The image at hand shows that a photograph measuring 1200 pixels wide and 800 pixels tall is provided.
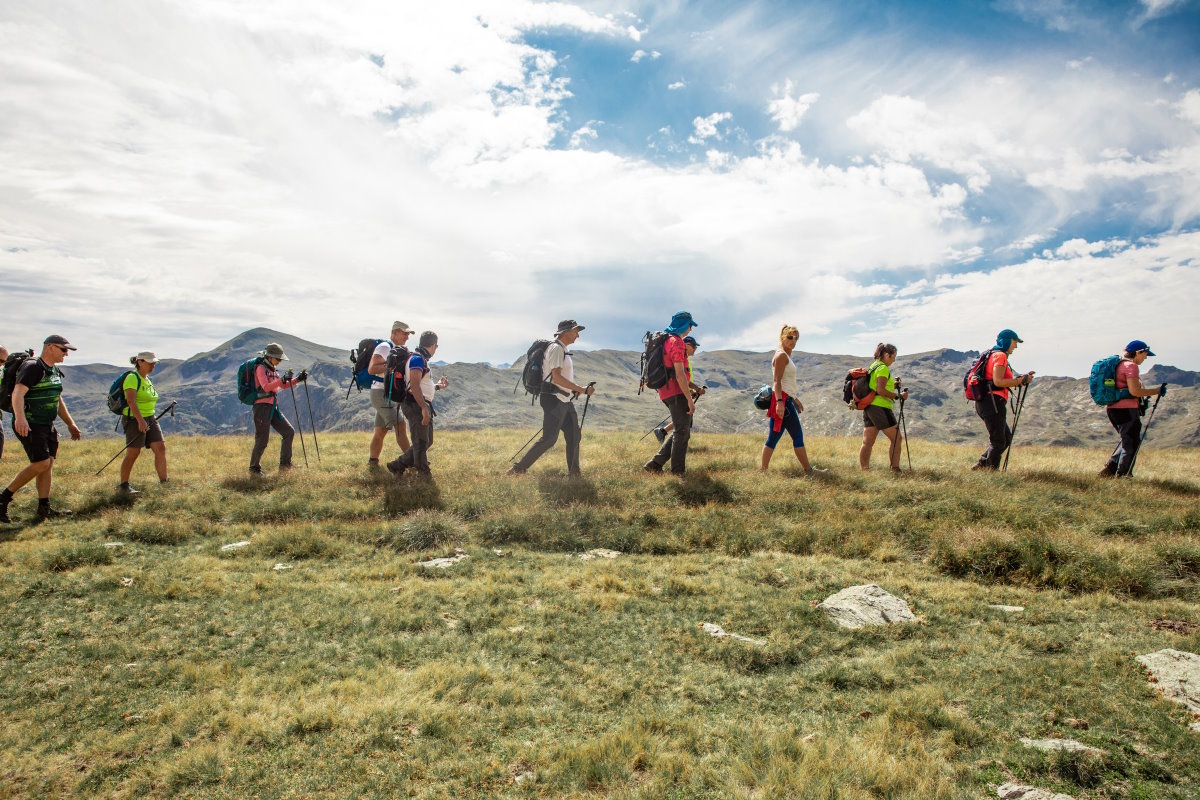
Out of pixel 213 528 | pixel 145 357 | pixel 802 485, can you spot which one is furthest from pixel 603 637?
pixel 145 357

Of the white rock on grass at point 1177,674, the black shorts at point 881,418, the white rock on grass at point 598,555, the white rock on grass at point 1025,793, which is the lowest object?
the white rock on grass at point 598,555

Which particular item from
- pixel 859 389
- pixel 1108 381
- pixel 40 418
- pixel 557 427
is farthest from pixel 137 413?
pixel 1108 381

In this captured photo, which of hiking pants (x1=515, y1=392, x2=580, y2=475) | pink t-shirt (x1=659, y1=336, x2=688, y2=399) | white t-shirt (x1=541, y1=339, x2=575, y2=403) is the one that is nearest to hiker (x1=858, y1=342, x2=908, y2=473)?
pink t-shirt (x1=659, y1=336, x2=688, y2=399)

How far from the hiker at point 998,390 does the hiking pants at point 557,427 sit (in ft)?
30.5

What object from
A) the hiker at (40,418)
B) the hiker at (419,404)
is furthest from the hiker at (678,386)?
the hiker at (40,418)

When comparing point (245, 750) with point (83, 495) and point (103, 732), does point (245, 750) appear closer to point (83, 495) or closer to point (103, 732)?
point (103, 732)

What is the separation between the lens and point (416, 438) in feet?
44.7

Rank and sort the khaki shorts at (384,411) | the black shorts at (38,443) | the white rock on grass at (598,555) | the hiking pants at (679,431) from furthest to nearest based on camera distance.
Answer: the khaki shorts at (384,411) < the hiking pants at (679,431) < the black shorts at (38,443) < the white rock on grass at (598,555)

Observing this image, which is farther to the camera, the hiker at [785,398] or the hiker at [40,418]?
the hiker at [785,398]

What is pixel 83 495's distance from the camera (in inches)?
478

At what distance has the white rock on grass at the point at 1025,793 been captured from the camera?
388cm

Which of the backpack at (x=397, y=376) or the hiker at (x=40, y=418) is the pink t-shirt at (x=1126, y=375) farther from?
the hiker at (x=40, y=418)

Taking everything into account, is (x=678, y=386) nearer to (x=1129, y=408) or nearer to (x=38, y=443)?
(x=1129, y=408)

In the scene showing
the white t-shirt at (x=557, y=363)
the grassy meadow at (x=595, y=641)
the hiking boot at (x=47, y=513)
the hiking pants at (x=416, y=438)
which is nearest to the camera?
the grassy meadow at (x=595, y=641)
